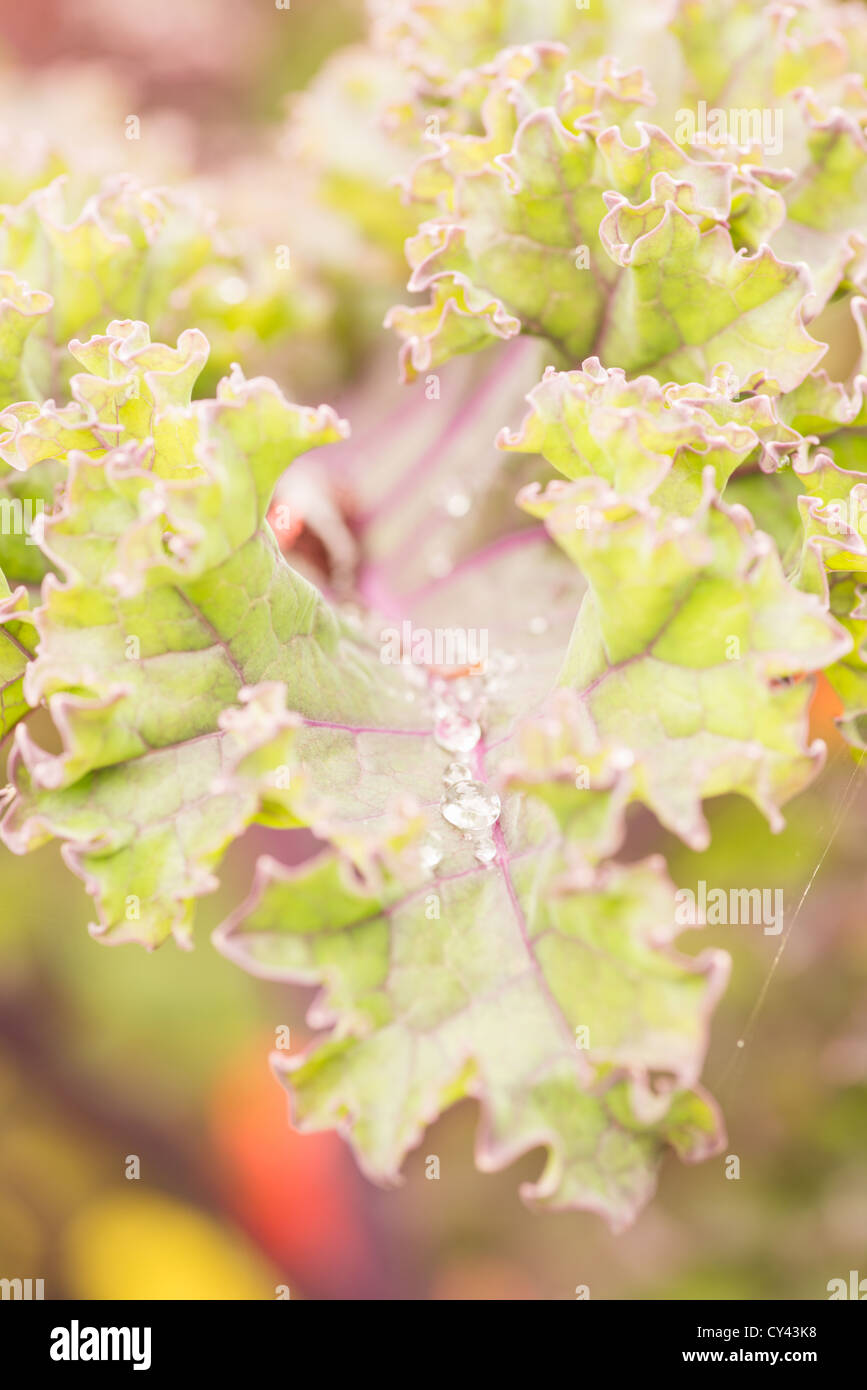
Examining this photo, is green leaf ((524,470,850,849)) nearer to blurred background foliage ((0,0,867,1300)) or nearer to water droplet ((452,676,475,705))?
water droplet ((452,676,475,705))

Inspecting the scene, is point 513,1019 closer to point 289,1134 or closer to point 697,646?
point 697,646

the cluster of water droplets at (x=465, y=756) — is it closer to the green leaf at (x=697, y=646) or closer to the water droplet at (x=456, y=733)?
the water droplet at (x=456, y=733)

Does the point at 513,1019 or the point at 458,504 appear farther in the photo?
the point at 458,504

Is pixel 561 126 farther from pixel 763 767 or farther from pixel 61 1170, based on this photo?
pixel 61 1170

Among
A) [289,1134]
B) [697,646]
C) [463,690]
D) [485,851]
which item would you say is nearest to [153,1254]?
[289,1134]

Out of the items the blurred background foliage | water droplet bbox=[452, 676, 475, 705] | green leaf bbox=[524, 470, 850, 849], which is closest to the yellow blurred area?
the blurred background foliage
